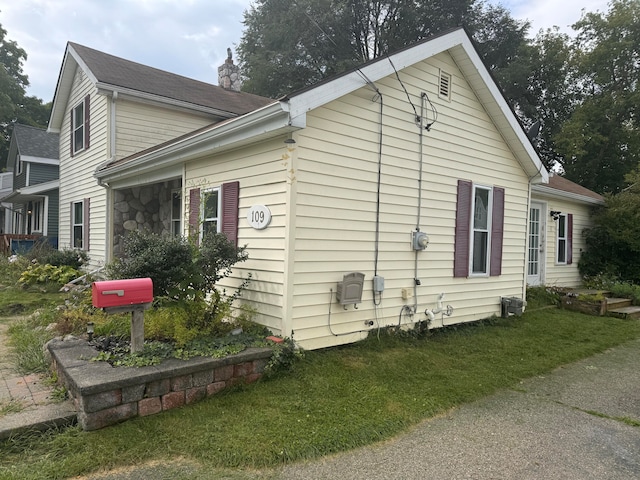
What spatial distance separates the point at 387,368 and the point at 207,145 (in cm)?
354

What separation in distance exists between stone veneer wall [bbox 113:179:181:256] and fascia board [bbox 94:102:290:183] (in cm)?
198

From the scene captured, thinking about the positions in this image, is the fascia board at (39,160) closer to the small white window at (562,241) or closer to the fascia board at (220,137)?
the fascia board at (220,137)

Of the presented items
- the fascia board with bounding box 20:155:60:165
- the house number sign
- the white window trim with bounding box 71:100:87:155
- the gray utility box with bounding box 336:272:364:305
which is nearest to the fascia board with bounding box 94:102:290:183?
the house number sign

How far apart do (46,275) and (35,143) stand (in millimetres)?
12286

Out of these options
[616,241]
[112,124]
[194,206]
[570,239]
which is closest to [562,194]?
[570,239]

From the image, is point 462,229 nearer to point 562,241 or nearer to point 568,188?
point 562,241

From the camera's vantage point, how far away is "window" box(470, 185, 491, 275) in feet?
22.8

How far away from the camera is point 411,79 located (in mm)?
5867

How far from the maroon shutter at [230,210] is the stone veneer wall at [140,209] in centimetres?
436

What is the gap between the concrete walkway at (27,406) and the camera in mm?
3035

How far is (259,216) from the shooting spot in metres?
4.96

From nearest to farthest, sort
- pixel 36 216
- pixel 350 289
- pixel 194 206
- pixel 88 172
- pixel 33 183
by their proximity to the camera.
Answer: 1. pixel 350 289
2. pixel 194 206
3. pixel 88 172
4. pixel 36 216
5. pixel 33 183

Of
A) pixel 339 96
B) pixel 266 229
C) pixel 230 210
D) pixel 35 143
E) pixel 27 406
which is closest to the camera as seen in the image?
pixel 27 406

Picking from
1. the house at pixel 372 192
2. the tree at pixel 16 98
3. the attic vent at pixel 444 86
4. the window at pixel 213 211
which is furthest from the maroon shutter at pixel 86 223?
the tree at pixel 16 98
